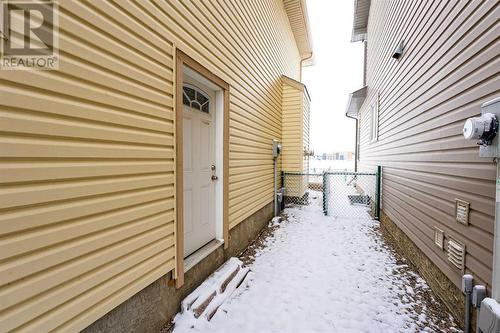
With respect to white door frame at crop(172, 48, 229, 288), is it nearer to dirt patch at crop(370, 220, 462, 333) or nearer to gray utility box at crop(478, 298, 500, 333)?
dirt patch at crop(370, 220, 462, 333)

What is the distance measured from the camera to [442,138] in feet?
9.37

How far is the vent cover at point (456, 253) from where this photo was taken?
2346mm

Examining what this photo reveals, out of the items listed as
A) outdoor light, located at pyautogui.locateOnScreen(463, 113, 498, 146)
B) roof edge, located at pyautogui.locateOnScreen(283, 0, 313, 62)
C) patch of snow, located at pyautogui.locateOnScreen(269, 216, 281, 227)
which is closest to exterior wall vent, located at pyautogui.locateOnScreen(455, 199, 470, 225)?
outdoor light, located at pyautogui.locateOnScreen(463, 113, 498, 146)

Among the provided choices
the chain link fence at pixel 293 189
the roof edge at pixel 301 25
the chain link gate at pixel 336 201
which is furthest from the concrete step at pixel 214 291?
the roof edge at pixel 301 25

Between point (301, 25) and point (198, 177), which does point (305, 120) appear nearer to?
point (301, 25)

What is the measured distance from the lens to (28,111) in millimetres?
1287

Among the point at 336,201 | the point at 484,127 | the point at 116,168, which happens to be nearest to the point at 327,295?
the point at 484,127

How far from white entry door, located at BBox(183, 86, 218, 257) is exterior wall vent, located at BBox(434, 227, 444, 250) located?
2.77 meters

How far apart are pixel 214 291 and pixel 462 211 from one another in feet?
8.66

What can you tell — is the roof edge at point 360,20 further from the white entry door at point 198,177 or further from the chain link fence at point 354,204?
the white entry door at point 198,177

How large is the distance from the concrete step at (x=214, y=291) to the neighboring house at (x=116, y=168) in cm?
11

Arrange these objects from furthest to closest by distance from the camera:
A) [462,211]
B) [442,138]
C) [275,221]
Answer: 1. [275,221]
2. [442,138]
3. [462,211]

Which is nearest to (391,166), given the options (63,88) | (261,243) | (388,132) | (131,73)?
(388,132)

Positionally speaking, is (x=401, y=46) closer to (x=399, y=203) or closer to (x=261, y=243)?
(x=399, y=203)
